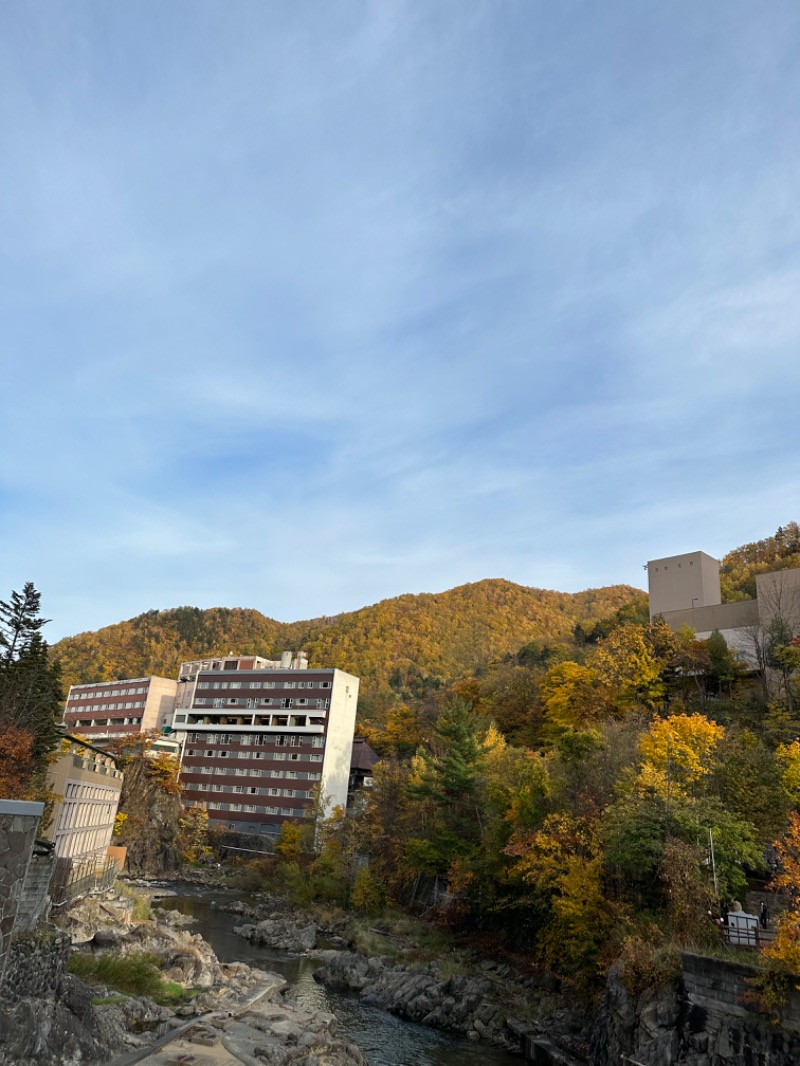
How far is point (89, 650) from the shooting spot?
5822 inches

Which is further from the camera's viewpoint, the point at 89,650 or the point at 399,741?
the point at 89,650

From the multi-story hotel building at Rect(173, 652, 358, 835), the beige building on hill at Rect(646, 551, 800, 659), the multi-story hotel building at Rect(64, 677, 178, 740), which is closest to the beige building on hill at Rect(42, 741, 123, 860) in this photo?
the multi-story hotel building at Rect(173, 652, 358, 835)

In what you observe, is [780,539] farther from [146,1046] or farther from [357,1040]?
[146,1046]

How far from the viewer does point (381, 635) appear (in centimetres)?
13288

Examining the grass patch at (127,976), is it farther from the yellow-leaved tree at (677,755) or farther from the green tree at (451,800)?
the green tree at (451,800)

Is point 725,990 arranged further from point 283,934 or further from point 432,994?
point 283,934

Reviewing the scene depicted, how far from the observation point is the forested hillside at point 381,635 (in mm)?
124125

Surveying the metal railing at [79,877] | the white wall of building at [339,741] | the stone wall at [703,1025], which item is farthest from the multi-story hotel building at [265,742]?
the stone wall at [703,1025]

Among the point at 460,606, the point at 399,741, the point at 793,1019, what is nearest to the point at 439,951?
the point at 793,1019

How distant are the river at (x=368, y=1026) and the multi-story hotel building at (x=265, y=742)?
33439mm

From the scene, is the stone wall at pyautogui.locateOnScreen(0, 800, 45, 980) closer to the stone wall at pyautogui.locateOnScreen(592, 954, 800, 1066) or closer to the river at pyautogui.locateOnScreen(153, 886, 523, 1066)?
the stone wall at pyautogui.locateOnScreen(592, 954, 800, 1066)

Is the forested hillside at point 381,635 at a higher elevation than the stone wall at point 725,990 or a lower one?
higher

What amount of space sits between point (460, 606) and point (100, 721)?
76387 millimetres

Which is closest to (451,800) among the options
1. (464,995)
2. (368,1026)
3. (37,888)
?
(464,995)
